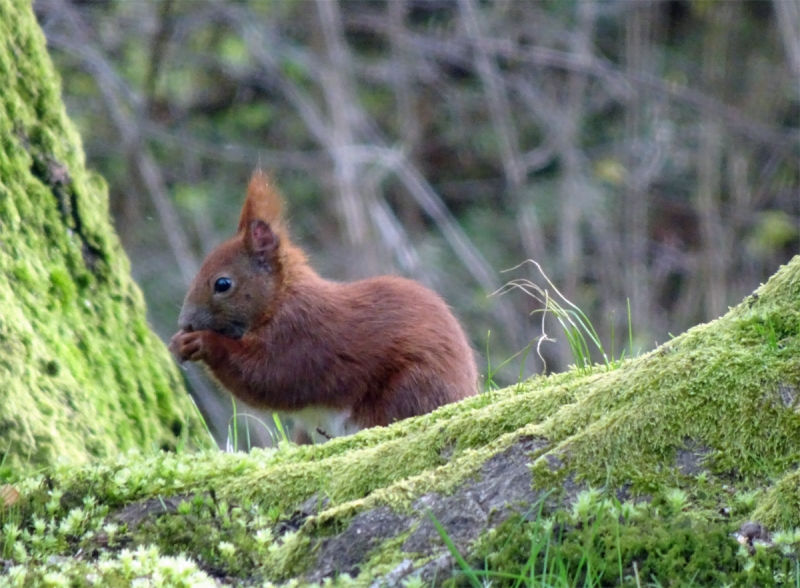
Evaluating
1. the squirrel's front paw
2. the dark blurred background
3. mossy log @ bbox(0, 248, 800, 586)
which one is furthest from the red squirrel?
the dark blurred background

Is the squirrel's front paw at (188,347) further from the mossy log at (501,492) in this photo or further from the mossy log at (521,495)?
the mossy log at (521,495)

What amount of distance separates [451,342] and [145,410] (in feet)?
3.69

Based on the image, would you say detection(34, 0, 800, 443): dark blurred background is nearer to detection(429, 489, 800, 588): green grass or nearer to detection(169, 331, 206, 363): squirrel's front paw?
detection(169, 331, 206, 363): squirrel's front paw

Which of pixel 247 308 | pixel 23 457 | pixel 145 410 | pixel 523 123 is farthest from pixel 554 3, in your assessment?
pixel 23 457

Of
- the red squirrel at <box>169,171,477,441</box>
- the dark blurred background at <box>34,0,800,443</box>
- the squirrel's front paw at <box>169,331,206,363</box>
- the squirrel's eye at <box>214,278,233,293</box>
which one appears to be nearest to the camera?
the red squirrel at <box>169,171,477,441</box>

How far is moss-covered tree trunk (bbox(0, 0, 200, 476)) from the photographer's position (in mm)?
3502

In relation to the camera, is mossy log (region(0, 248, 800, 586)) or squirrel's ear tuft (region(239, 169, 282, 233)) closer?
mossy log (region(0, 248, 800, 586))

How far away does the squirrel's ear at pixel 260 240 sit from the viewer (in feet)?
15.4

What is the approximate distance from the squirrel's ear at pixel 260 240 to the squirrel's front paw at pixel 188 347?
0.43 metres

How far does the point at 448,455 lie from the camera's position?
264cm

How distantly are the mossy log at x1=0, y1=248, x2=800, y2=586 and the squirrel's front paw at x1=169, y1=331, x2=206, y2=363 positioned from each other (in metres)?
1.66

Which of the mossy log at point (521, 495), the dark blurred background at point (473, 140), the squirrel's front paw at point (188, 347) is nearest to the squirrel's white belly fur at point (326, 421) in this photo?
the squirrel's front paw at point (188, 347)

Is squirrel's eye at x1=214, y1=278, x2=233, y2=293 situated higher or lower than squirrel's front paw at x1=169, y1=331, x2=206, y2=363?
higher

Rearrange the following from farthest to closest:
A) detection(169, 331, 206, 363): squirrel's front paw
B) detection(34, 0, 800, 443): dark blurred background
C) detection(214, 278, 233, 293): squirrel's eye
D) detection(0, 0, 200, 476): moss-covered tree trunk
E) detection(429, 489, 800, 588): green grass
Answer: detection(34, 0, 800, 443): dark blurred background → detection(214, 278, 233, 293): squirrel's eye → detection(169, 331, 206, 363): squirrel's front paw → detection(0, 0, 200, 476): moss-covered tree trunk → detection(429, 489, 800, 588): green grass
